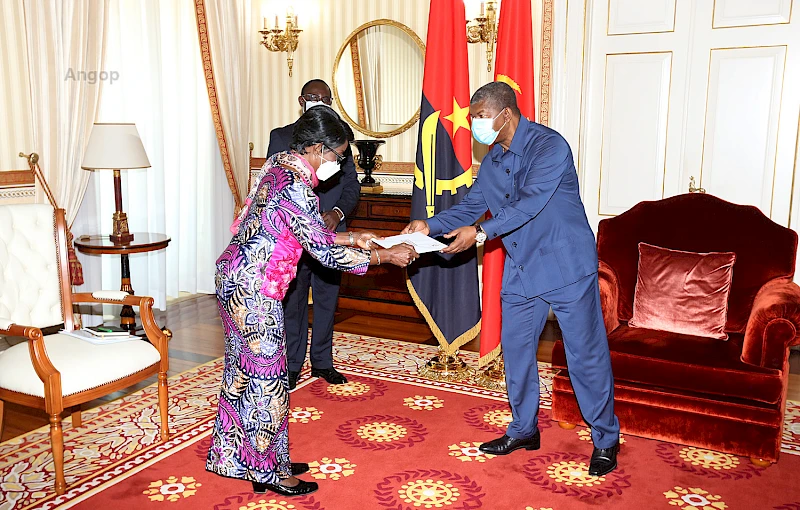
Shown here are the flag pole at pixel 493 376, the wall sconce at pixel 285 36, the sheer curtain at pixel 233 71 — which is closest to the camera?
the flag pole at pixel 493 376

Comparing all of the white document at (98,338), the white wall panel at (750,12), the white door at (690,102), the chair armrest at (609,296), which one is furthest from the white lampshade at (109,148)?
the white wall panel at (750,12)

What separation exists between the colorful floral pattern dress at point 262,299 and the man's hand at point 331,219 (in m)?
0.94

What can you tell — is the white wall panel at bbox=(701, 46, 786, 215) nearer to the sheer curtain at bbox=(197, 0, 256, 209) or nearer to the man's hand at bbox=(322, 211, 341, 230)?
the man's hand at bbox=(322, 211, 341, 230)

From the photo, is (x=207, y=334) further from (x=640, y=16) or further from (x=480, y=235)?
(x=640, y=16)

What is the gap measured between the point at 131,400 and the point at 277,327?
5.71 ft

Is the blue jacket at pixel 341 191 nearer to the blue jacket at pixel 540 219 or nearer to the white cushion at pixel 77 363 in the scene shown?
the blue jacket at pixel 540 219

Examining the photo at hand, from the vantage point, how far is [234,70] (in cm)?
652

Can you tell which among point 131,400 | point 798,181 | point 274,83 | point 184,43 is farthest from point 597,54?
point 131,400

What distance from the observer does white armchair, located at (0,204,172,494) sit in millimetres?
2865

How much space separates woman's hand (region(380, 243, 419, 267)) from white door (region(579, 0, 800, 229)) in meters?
2.86

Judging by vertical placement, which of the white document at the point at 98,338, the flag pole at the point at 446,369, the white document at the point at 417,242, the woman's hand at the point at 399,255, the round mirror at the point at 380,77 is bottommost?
the flag pole at the point at 446,369

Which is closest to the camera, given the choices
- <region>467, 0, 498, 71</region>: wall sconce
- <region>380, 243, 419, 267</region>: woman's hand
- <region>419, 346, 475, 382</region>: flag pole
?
<region>380, 243, 419, 267</region>: woman's hand

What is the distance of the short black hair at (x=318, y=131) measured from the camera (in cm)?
268

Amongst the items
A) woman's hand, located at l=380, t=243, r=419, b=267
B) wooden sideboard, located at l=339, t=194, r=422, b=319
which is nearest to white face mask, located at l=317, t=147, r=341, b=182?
woman's hand, located at l=380, t=243, r=419, b=267
